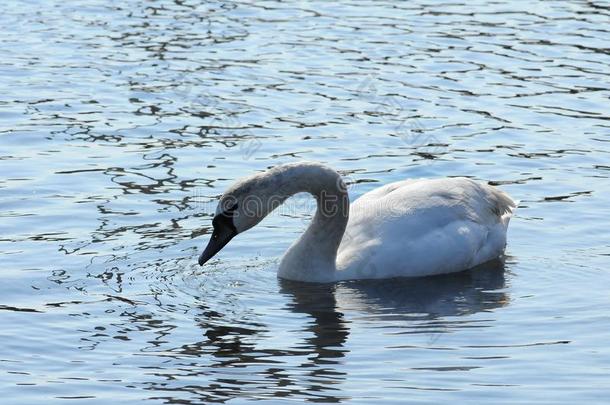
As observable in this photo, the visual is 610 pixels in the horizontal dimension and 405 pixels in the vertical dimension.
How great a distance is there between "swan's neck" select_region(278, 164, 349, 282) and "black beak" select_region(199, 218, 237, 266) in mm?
582

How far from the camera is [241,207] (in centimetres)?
1081

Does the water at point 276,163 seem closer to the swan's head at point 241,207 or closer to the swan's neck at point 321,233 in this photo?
the swan's neck at point 321,233

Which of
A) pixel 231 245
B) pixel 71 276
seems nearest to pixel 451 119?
pixel 231 245

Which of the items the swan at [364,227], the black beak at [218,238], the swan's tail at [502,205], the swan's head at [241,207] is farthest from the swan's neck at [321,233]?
the swan's tail at [502,205]

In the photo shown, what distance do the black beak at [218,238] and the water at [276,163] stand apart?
0.85 feet

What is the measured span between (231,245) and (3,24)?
28.0ft

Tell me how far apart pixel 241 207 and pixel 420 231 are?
1.50 meters

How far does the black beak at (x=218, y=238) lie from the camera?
10883 millimetres

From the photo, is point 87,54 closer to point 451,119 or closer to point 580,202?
point 451,119

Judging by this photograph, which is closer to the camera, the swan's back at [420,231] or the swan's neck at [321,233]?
the swan's neck at [321,233]

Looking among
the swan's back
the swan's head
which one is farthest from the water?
the swan's head

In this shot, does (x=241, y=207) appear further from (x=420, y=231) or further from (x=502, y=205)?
(x=502, y=205)

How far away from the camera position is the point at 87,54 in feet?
59.4

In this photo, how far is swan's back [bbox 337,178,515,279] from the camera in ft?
37.1
